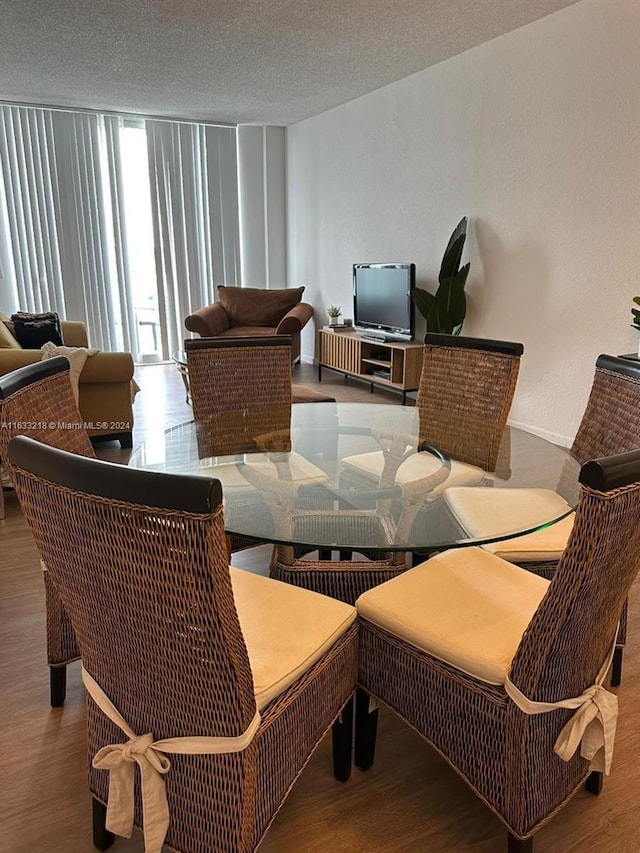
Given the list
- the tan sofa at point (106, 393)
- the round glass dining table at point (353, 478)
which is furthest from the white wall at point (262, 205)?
the round glass dining table at point (353, 478)

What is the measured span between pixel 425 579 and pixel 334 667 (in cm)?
32

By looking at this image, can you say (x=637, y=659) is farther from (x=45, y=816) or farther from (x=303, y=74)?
(x=303, y=74)

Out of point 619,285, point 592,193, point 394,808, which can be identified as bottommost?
point 394,808

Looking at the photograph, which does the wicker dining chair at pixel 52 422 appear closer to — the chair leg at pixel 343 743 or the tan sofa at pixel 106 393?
the chair leg at pixel 343 743

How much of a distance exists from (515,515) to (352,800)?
0.78 m

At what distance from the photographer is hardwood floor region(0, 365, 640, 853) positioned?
51.3 inches

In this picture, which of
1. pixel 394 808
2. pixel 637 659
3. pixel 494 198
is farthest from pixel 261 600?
pixel 494 198

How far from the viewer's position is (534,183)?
401 cm

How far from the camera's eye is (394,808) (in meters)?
1.39

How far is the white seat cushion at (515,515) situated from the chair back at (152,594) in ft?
2.51

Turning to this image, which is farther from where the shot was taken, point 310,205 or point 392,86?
point 310,205

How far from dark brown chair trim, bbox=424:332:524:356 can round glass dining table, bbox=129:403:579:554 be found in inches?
11.8

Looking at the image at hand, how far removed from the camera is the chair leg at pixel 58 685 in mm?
1685

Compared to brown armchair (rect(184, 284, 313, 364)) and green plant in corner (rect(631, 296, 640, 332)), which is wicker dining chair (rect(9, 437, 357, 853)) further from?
brown armchair (rect(184, 284, 313, 364))
